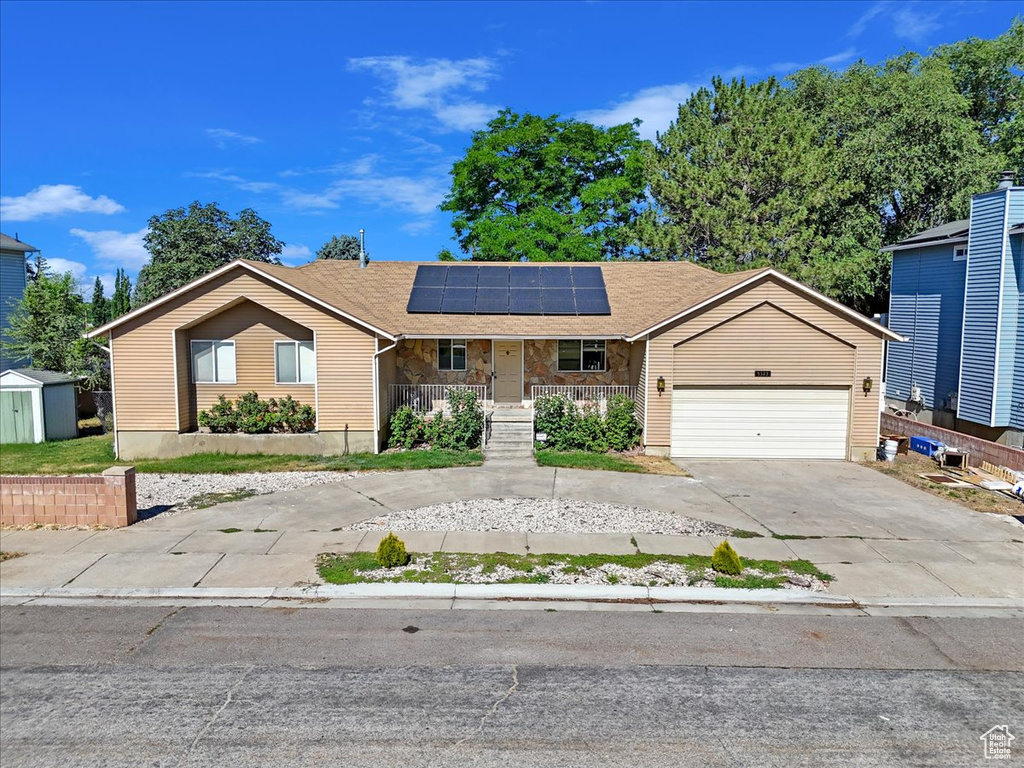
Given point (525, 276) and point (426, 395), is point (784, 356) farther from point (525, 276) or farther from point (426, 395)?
point (426, 395)

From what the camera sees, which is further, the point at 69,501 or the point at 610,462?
the point at 610,462

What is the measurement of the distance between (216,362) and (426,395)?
20.7 feet

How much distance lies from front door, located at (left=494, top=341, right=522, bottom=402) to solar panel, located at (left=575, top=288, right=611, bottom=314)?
258 centimetres

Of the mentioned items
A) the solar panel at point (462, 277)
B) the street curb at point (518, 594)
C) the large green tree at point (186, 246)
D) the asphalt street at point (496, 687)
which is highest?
the large green tree at point (186, 246)

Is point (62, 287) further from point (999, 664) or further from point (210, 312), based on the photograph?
point (999, 664)

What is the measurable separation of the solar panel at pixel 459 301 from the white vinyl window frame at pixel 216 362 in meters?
6.59

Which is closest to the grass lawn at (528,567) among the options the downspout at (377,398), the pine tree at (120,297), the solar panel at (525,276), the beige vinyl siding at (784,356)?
the downspout at (377,398)

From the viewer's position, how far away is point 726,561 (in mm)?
9742

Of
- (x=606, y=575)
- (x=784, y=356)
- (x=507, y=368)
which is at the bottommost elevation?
(x=606, y=575)

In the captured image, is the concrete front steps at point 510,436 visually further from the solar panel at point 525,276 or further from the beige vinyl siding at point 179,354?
the solar panel at point 525,276

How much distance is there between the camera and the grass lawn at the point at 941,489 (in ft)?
46.1

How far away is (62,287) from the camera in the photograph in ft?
86.2

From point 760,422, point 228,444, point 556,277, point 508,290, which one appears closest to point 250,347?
point 228,444

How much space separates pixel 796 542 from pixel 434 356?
13.1 meters
